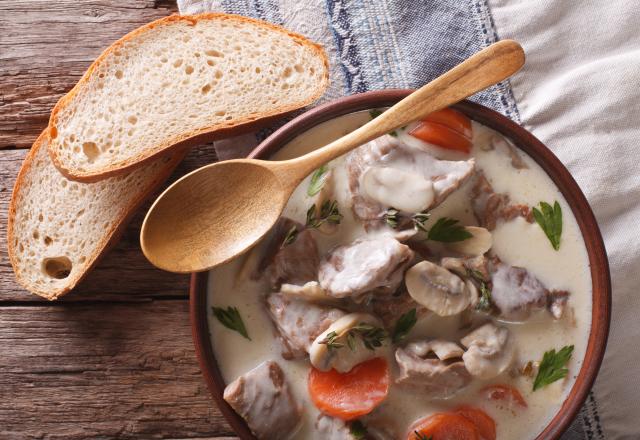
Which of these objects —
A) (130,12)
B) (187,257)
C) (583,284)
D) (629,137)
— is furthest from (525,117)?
(130,12)

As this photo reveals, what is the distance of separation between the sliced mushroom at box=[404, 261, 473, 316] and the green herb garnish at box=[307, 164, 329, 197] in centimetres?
38

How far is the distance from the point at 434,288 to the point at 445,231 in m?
0.20

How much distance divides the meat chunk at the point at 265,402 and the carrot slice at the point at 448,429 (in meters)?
0.40

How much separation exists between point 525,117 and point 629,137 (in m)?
0.38

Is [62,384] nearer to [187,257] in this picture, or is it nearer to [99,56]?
[187,257]

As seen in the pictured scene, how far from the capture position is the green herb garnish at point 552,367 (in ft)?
7.72

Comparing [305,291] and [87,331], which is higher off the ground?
[305,291]

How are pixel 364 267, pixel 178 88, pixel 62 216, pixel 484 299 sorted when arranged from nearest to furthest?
1. pixel 364 267
2. pixel 484 299
3. pixel 178 88
4. pixel 62 216

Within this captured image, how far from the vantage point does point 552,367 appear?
236 cm

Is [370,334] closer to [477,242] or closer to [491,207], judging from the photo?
[477,242]

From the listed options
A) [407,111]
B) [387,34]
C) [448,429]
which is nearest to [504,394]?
[448,429]

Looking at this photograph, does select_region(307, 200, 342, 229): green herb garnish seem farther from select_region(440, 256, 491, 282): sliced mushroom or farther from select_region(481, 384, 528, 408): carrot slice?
select_region(481, 384, 528, 408): carrot slice

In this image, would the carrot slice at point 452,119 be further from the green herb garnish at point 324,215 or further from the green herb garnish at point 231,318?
the green herb garnish at point 231,318

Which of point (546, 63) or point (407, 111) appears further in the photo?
point (546, 63)
